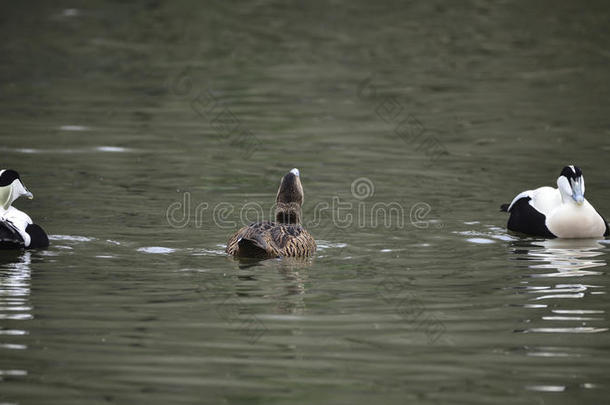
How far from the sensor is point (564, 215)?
39.4ft

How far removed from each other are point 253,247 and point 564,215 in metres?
3.71

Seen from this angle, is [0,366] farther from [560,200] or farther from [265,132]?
[265,132]

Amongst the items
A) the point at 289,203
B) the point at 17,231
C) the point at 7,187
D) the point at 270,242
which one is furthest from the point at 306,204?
the point at 17,231

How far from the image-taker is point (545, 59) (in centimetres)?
2428

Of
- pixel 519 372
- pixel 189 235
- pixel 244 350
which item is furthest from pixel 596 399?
pixel 189 235

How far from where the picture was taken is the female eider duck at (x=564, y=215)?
470 inches

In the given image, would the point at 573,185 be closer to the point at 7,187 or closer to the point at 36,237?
the point at 36,237

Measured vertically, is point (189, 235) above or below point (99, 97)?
below

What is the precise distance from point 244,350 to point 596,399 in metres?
2.35

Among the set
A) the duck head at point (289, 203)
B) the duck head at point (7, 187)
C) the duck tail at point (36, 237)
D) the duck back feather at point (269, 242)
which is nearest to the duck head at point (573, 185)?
the duck head at point (289, 203)

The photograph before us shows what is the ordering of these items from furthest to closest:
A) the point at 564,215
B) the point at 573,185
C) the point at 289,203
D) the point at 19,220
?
the point at 573,185, the point at 564,215, the point at 289,203, the point at 19,220

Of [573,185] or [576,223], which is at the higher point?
[573,185]

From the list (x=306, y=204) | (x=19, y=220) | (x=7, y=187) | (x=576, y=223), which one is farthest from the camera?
(x=306, y=204)

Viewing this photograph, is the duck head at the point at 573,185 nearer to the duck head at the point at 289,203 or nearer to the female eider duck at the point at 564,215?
the female eider duck at the point at 564,215
